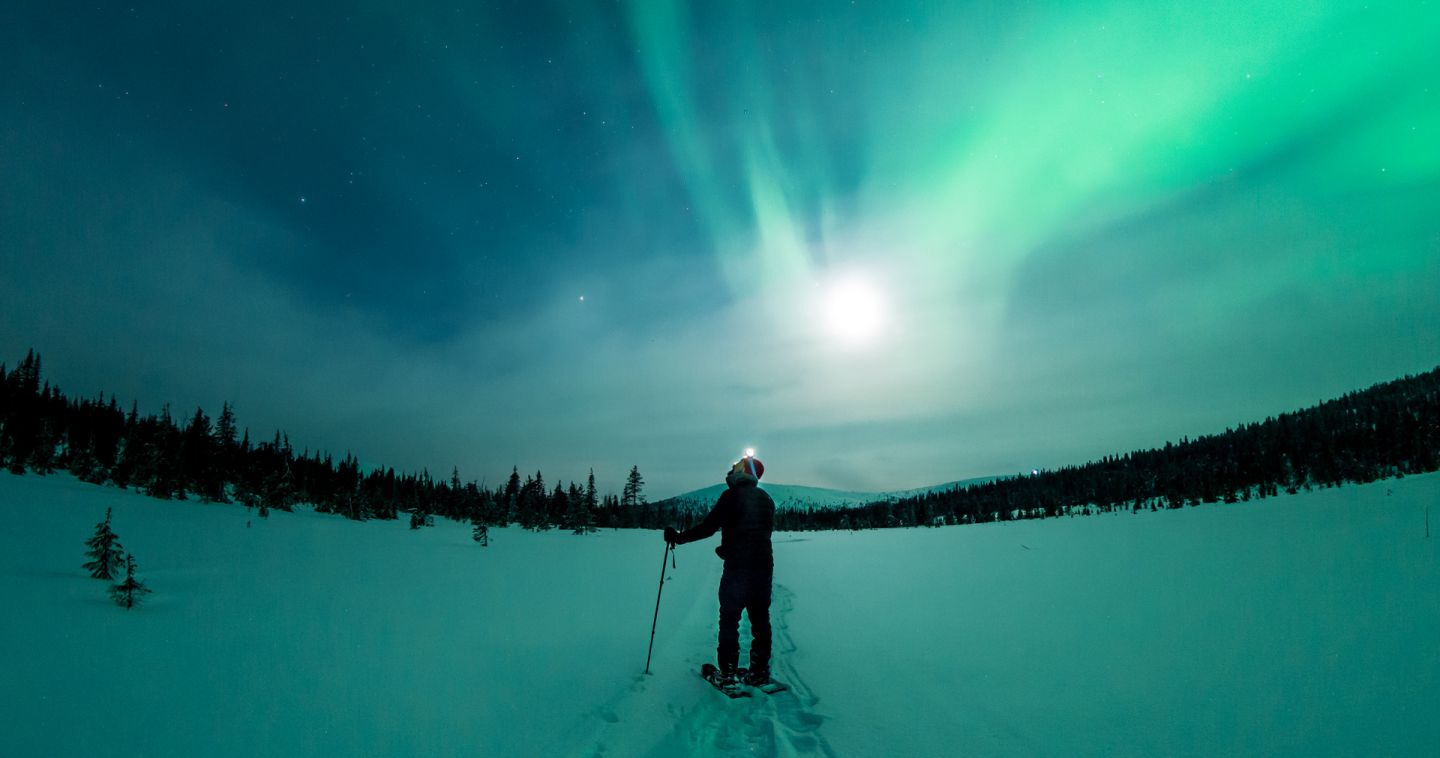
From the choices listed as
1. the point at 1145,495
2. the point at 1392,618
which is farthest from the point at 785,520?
the point at 1392,618

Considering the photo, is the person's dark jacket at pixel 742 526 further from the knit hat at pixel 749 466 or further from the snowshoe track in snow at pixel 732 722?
the snowshoe track in snow at pixel 732 722

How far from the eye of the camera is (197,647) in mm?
5840

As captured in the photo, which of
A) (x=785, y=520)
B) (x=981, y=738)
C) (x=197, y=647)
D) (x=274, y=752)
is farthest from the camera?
(x=785, y=520)

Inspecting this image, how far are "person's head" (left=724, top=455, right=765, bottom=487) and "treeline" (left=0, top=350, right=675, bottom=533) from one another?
31.6 meters

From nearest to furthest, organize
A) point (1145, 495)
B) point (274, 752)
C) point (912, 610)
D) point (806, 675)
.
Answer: point (274, 752), point (806, 675), point (912, 610), point (1145, 495)

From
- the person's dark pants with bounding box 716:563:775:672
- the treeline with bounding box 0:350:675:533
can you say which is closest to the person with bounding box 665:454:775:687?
the person's dark pants with bounding box 716:563:775:672

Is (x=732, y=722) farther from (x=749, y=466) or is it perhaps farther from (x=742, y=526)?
A: (x=749, y=466)

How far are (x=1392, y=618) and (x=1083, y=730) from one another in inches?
213

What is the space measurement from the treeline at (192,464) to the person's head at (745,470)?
31580mm

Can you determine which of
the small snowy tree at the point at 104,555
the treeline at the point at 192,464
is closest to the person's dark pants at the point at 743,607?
the small snowy tree at the point at 104,555

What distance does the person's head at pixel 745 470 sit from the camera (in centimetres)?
735

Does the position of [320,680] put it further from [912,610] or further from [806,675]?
[912,610]

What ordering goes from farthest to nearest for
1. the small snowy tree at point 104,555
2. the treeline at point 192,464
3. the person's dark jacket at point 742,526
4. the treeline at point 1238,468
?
the treeline at point 1238,468
the treeline at point 192,464
the small snowy tree at point 104,555
the person's dark jacket at point 742,526

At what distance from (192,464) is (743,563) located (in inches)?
2368
